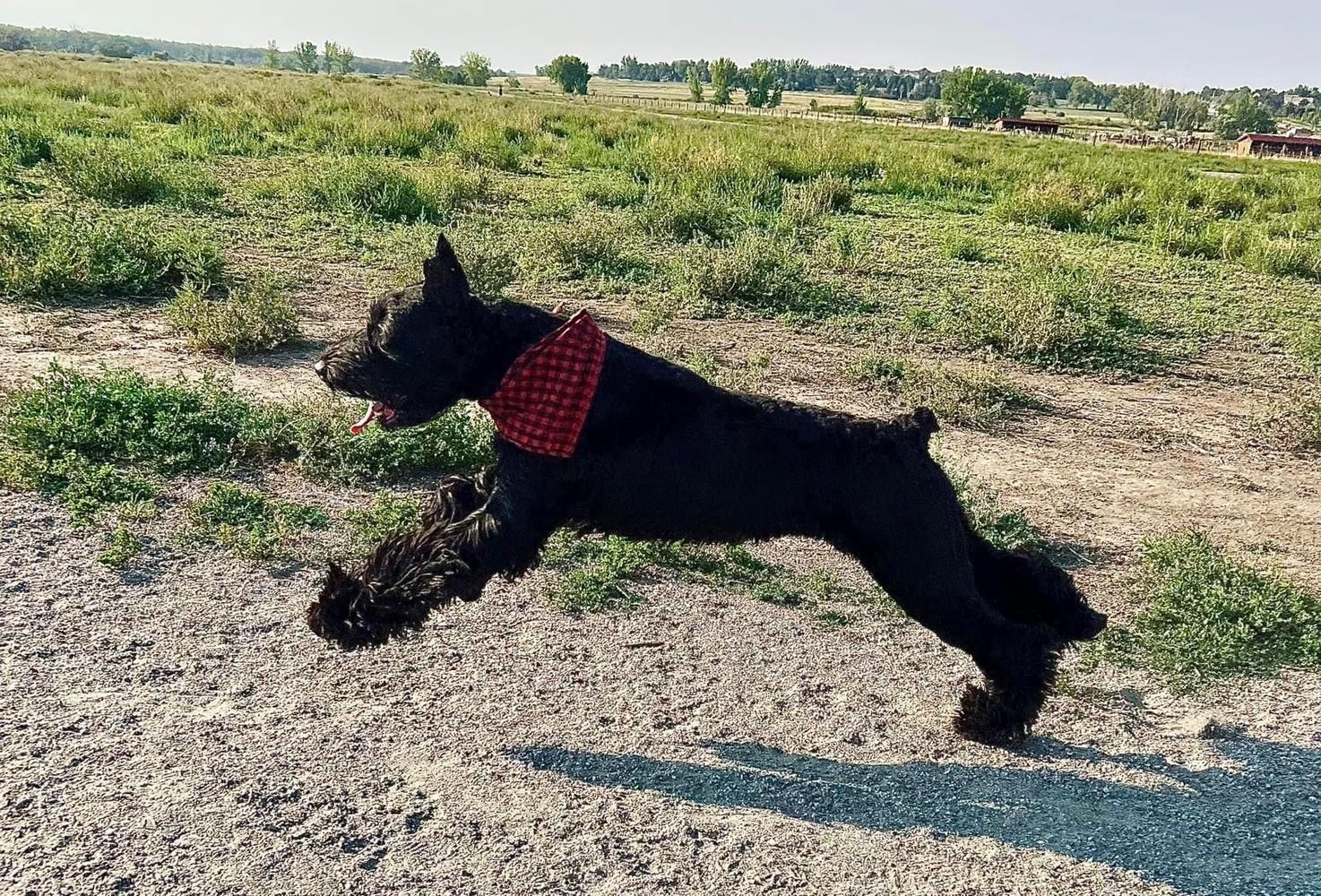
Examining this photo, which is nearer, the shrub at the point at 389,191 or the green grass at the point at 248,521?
the green grass at the point at 248,521

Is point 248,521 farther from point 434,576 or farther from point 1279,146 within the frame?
point 1279,146

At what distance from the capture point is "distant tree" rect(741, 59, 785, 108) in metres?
113

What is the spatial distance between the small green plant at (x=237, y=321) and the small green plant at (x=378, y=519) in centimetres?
307

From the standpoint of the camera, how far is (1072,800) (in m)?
3.59

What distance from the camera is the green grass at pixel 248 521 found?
4848mm

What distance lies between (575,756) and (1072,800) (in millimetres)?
1811

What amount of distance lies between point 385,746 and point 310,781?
293mm

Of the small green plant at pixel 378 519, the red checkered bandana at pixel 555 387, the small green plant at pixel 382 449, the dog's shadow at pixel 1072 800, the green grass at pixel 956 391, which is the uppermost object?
the red checkered bandana at pixel 555 387

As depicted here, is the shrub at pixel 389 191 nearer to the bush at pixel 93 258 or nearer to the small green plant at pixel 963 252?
the bush at pixel 93 258

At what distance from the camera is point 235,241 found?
454 inches

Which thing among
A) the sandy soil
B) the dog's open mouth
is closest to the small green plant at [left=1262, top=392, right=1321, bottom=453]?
the sandy soil

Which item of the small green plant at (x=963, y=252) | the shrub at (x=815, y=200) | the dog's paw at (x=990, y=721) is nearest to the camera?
the dog's paw at (x=990, y=721)

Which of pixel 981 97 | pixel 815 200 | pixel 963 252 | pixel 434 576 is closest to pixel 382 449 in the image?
pixel 434 576

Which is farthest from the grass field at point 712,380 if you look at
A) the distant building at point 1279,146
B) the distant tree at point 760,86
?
the distant tree at point 760,86
